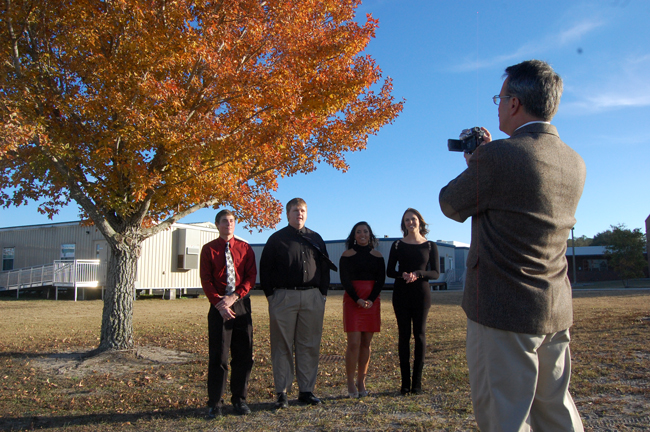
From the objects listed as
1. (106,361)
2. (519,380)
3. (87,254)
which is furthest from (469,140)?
(87,254)

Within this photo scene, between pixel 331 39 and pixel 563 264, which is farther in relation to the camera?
pixel 331 39

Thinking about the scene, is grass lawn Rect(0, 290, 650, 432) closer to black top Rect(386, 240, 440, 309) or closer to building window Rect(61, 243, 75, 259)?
black top Rect(386, 240, 440, 309)

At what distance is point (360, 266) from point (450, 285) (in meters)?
31.6

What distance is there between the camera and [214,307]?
446 cm

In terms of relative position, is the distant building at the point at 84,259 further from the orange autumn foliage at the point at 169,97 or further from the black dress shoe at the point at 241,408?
the black dress shoe at the point at 241,408

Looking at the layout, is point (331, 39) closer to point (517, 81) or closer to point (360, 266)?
point (360, 266)

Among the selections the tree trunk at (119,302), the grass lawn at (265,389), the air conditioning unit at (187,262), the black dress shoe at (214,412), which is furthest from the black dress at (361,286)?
the air conditioning unit at (187,262)

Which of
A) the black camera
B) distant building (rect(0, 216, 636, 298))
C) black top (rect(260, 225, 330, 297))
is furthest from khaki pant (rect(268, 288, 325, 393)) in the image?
distant building (rect(0, 216, 636, 298))

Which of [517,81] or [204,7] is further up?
[204,7]

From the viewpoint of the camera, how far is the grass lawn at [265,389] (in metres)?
3.91

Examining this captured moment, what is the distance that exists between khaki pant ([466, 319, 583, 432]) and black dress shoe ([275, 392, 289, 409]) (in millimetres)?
2946

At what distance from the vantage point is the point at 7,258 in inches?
1035

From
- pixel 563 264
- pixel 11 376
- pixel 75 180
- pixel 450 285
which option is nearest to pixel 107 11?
pixel 75 180

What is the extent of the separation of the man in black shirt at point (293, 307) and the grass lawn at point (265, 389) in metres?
0.30
